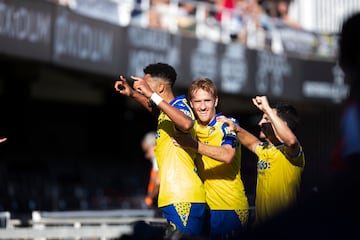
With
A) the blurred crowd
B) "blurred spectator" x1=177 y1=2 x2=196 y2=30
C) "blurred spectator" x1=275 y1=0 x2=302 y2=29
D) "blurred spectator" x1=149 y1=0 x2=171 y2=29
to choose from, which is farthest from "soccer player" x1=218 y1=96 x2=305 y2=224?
"blurred spectator" x1=275 y1=0 x2=302 y2=29

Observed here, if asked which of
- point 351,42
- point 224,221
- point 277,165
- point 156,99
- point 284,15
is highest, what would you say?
point 284,15

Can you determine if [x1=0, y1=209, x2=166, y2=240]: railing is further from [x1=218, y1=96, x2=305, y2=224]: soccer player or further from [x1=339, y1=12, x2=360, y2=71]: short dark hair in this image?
[x1=339, y1=12, x2=360, y2=71]: short dark hair

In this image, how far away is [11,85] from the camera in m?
18.2

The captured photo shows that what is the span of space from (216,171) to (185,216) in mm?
539

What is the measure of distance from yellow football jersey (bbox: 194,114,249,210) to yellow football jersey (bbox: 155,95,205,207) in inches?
8.0

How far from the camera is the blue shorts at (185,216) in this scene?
6.23m

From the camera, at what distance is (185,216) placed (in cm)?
624

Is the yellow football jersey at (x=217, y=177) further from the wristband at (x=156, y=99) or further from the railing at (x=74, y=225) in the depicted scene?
the railing at (x=74, y=225)

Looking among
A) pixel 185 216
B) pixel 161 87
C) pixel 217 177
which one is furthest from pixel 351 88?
pixel 217 177

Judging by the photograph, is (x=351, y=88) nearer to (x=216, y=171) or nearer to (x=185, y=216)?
(x=185, y=216)

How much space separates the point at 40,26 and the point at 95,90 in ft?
23.0

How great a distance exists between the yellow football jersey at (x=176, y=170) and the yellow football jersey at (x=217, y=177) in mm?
203

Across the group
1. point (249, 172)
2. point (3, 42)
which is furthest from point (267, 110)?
point (3, 42)

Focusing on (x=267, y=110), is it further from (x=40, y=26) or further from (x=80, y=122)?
(x=80, y=122)
